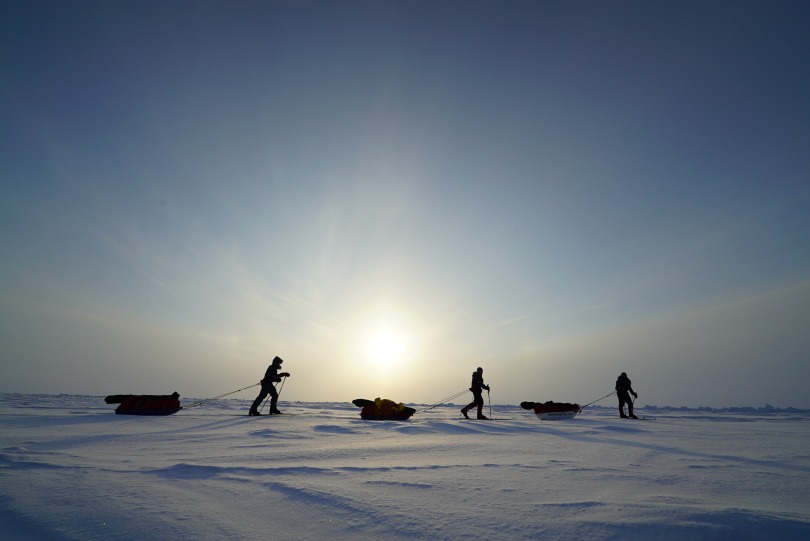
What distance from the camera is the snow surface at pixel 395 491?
8.02 ft

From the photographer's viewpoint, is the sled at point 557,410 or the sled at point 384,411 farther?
the sled at point 557,410

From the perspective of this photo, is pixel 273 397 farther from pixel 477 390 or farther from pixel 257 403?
pixel 477 390

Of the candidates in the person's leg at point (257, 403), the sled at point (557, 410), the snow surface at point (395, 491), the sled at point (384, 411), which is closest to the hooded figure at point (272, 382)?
the person's leg at point (257, 403)

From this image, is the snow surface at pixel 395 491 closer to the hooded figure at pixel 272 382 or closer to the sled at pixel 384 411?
the sled at pixel 384 411

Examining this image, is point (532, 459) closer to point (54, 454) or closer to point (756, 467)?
point (756, 467)

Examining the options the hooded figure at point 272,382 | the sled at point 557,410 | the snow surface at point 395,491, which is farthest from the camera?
the sled at point 557,410

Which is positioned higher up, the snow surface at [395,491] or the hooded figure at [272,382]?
the hooded figure at [272,382]

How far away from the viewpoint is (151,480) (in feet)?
11.7

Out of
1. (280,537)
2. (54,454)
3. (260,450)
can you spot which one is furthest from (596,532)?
(54,454)

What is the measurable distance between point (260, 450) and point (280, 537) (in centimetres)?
340

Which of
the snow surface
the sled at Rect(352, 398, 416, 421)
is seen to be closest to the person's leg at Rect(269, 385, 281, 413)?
the sled at Rect(352, 398, 416, 421)

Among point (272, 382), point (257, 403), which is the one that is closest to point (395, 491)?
point (257, 403)

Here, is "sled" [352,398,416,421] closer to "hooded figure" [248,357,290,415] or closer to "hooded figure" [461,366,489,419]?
"hooded figure" [461,366,489,419]

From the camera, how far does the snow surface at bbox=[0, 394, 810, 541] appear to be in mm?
2445
